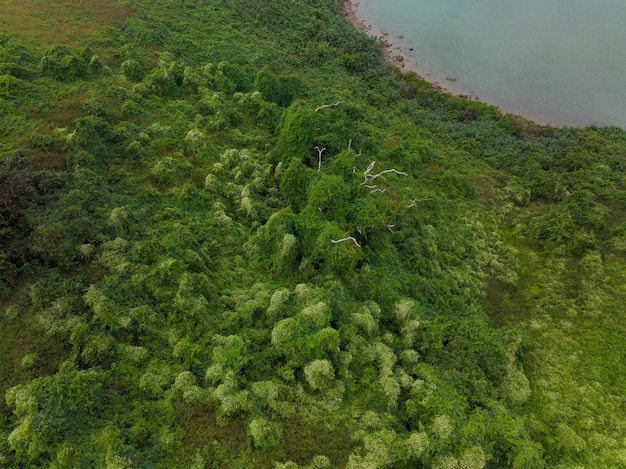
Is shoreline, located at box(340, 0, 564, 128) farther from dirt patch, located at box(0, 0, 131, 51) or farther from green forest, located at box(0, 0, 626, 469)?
dirt patch, located at box(0, 0, 131, 51)

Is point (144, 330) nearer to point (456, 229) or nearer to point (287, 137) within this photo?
point (287, 137)

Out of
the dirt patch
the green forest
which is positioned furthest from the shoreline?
the dirt patch

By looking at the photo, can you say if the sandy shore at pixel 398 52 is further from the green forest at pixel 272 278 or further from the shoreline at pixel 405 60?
the green forest at pixel 272 278

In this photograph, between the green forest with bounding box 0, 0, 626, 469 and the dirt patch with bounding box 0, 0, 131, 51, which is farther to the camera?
the dirt patch with bounding box 0, 0, 131, 51

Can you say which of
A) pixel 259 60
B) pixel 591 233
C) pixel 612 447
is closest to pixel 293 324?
pixel 612 447

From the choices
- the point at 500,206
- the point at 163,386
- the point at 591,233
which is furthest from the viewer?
the point at 500,206

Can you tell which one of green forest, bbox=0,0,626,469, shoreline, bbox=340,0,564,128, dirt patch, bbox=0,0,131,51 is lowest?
green forest, bbox=0,0,626,469
